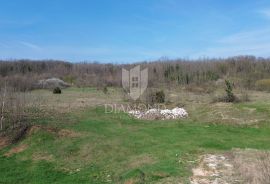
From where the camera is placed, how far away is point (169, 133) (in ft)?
43.4

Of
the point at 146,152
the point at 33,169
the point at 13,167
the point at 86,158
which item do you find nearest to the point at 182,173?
the point at 146,152

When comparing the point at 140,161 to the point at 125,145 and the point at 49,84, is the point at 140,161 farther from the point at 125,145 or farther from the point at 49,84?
the point at 49,84

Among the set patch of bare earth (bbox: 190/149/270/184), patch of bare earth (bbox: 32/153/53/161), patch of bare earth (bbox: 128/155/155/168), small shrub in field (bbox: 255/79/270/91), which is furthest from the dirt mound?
patch of bare earth (bbox: 190/149/270/184)

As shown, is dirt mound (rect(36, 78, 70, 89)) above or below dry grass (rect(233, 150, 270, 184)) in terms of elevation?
above

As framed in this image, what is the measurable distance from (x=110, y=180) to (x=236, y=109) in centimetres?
949

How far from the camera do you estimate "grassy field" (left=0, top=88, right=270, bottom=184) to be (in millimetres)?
9305

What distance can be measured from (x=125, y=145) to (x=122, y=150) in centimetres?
54

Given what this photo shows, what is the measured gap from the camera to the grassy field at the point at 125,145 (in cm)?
930

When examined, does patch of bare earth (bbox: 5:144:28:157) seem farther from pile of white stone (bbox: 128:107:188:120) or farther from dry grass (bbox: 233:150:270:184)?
dry grass (bbox: 233:150:270:184)

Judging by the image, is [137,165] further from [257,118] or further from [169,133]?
[257,118]

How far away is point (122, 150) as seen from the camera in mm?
11141

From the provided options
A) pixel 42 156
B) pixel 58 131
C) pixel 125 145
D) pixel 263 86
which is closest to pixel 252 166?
pixel 125 145

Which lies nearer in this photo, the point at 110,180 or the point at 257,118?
the point at 110,180

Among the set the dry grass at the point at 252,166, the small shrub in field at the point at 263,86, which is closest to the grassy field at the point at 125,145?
the dry grass at the point at 252,166
